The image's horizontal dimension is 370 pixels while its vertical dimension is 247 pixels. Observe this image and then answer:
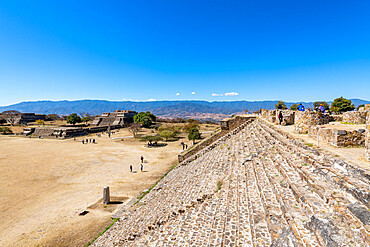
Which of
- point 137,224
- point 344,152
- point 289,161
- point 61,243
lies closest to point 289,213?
point 289,161

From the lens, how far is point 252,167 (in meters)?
7.57

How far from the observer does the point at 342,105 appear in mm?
41875

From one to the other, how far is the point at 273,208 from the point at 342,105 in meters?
54.3

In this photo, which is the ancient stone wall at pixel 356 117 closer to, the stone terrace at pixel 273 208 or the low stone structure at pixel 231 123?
the stone terrace at pixel 273 208

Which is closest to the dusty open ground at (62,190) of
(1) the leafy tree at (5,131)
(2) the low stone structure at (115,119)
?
(1) the leafy tree at (5,131)

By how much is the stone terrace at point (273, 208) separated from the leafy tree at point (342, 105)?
4951cm

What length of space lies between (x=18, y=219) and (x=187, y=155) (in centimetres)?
1295

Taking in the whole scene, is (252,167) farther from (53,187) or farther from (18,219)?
(53,187)

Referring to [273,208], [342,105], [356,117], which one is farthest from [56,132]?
[342,105]

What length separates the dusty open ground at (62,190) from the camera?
9.09m

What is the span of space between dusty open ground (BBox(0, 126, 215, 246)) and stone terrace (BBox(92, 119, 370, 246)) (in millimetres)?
3267

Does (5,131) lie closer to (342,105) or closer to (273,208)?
(273,208)

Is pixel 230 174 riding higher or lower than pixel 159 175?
higher

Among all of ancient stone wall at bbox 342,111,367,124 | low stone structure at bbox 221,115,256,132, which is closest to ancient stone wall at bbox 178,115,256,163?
low stone structure at bbox 221,115,256,132
